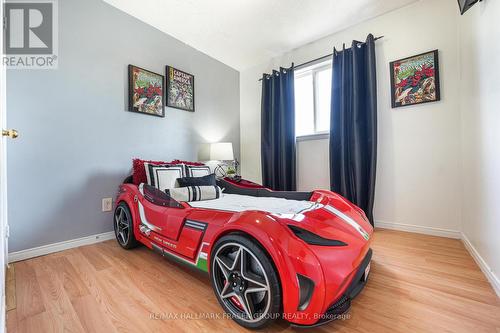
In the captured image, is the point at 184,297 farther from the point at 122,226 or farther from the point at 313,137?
the point at 313,137

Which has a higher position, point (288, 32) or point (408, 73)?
point (288, 32)

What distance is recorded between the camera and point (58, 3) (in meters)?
1.85

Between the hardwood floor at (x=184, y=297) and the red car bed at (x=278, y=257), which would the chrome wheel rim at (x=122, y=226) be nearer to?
the hardwood floor at (x=184, y=297)

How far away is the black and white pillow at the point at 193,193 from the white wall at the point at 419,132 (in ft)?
5.92

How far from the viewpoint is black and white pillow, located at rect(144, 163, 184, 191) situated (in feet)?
6.18

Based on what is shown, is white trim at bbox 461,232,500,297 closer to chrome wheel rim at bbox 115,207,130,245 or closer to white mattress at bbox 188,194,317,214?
white mattress at bbox 188,194,317,214

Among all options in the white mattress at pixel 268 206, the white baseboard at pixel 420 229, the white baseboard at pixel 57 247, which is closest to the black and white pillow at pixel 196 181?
the white mattress at pixel 268 206

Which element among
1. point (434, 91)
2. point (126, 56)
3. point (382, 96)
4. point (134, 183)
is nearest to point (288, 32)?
point (382, 96)

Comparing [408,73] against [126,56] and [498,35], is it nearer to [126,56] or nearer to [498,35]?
[498,35]

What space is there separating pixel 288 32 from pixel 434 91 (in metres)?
1.67

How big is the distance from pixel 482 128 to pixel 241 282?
1.84m

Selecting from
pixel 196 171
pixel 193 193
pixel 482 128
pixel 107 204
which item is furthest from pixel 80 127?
pixel 482 128

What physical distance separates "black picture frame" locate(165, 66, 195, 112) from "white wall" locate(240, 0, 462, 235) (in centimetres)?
189

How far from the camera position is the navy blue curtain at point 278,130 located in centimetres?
289
